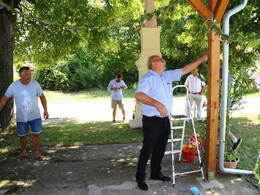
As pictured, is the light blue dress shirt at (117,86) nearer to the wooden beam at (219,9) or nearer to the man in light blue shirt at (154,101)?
the man in light blue shirt at (154,101)

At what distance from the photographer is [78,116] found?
1255 centimetres

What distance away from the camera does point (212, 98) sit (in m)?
3.89

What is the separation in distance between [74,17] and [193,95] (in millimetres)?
4907

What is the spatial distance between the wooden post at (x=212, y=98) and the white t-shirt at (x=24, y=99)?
3.37m

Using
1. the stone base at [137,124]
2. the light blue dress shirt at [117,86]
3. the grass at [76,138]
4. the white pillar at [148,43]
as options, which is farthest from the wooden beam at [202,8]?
the light blue dress shirt at [117,86]

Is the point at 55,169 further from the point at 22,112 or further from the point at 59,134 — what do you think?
the point at 59,134

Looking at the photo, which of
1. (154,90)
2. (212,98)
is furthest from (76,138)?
(212,98)

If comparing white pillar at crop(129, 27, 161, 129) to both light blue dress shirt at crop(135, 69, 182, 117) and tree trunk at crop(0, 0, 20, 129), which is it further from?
tree trunk at crop(0, 0, 20, 129)

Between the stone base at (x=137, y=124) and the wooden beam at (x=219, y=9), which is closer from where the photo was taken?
the wooden beam at (x=219, y=9)

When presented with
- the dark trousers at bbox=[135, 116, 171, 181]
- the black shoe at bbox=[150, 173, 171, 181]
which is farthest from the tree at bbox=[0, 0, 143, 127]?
the black shoe at bbox=[150, 173, 171, 181]

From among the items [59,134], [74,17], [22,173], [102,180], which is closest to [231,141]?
[102,180]

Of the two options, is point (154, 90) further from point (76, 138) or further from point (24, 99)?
point (76, 138)

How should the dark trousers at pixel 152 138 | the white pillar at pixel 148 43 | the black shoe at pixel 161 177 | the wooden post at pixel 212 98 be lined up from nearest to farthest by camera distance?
1. the dark trousers at pixel 152 138
2. the wooden post at pixel 212 98
3. the black shoe at pixel 161 177
4. the white pillar at pixel 148 43

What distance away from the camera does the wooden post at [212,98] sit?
380 cm
